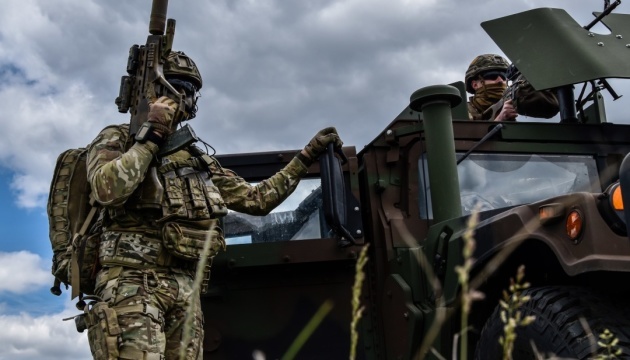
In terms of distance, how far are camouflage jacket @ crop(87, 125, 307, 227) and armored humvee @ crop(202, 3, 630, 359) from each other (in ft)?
1.52

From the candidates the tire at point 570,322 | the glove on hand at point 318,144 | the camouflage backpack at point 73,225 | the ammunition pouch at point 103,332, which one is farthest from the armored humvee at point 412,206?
the ammunition pouch at point 103,332

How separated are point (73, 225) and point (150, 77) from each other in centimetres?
64

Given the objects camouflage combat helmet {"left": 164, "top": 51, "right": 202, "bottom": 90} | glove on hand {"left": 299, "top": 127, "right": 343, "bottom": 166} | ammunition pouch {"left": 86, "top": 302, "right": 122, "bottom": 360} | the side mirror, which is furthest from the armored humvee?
ammunition pouch {"left": 86, "top": 302, "right": 122, "bottom": 360}

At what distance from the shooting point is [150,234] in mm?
2795

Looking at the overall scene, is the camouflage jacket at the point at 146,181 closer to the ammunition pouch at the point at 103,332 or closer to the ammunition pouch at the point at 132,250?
the ammunition pouch at the point at 132,250

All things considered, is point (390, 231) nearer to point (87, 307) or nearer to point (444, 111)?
point (444, 111)

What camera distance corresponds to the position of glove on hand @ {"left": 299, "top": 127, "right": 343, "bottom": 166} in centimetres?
316

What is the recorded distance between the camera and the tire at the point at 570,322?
6.38 ft

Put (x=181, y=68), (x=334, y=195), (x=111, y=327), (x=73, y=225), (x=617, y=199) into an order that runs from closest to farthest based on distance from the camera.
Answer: (x=617, y=199), (x=111, y=327), (x=334, y=195), (x=73, y=225), (x=181, y=68)

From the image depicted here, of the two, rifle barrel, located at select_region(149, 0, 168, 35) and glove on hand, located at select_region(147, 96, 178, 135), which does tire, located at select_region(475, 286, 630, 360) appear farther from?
rifle barrel, located at select_region(149, 0, 168, 35)

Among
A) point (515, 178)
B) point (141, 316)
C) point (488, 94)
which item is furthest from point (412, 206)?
point (488, 94)

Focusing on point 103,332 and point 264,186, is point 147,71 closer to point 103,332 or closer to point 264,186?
point 264,186

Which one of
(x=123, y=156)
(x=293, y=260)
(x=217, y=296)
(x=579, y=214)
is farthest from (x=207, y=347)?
(x=579, y=214)

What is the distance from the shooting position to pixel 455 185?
2.94 m
